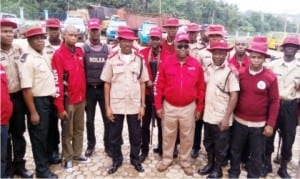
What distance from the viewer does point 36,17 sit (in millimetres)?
30344

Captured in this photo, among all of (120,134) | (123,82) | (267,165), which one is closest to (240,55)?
(267,165)

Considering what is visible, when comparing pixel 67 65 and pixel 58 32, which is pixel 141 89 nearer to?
pixel 67 65

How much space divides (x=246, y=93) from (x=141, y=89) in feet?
4.40

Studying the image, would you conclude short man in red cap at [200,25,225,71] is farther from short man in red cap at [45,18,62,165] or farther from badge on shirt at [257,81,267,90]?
short man in red cap at [45,18,62,165]

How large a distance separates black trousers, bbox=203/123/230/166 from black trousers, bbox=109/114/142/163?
3.04 ft

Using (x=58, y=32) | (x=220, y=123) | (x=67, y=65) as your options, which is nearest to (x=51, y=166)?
(x=67, y=65)

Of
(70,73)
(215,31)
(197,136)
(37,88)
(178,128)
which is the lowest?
(197,136)

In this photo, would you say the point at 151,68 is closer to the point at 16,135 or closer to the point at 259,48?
the point at 259,48

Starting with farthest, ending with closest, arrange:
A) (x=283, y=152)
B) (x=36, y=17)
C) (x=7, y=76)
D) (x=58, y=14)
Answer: (x=58, y=14)
(x=36, y=17)
(x=283, y=152)
(x=7, y=76)

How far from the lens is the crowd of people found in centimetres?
351

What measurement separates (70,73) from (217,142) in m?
2.08

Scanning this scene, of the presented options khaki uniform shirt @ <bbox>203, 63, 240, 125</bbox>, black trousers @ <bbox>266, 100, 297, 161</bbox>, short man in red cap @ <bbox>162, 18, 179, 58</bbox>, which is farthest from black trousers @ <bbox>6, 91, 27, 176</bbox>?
black trousers @ <bbox>266, 100, 297, 161</bbox>

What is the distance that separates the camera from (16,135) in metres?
3.66

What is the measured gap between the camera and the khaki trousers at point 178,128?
3.98 meters
